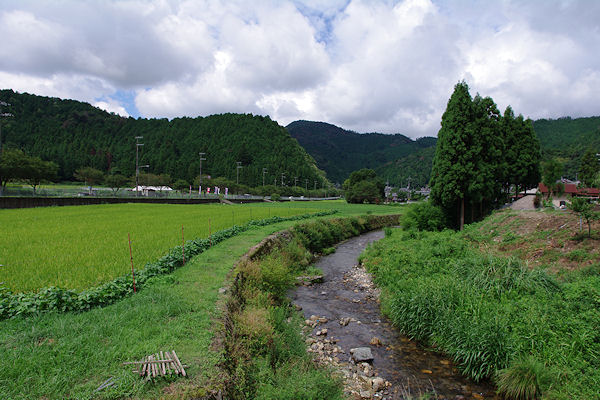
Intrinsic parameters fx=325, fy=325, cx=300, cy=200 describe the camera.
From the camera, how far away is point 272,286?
1130cm

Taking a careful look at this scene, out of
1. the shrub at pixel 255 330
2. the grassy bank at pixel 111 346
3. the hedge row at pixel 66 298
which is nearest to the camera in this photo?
the grassy bank at pixel 111 346

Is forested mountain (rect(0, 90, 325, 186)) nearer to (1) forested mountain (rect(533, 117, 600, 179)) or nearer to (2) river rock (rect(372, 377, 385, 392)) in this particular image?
(1) forested mountain (rect(533, 117, 600, 179))

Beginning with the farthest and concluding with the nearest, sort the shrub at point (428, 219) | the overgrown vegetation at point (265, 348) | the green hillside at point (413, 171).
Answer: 1. the green hillside at point (413, 171)
2. the shrub at point (428, 219)
3. the overgrown vegetation at point (265, 348)

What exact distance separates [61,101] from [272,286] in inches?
7276

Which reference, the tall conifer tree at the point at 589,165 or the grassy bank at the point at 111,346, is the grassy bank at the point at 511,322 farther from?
the tall conifer tree at the point at 589,165

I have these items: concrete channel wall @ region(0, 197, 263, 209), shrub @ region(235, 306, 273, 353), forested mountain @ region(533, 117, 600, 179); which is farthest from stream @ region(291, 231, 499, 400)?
forested mountain @ region(533, 117, 600, 179)

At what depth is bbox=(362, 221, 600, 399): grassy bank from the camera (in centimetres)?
620

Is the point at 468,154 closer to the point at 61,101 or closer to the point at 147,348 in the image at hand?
the point at 147,348

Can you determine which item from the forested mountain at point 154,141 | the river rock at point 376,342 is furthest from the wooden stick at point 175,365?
the forested mountain at point 154,141

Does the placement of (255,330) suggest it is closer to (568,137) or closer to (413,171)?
(568,137)

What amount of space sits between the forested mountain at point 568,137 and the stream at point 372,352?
319ft

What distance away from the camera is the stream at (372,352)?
6.79 meters

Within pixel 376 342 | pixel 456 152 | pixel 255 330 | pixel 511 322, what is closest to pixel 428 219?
pixel 456 152

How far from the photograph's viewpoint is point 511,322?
7.54 m
